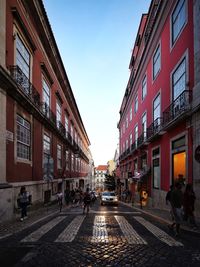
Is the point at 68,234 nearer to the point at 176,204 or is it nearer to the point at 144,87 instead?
the point at 176,204

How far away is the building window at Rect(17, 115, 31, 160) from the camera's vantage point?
17062 millimetres

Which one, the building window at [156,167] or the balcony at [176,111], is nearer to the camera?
the balcony at [176,111]

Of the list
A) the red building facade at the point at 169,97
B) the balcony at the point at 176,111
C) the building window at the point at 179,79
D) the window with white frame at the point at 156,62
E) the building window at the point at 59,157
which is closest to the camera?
the balcony at the point at 176,111

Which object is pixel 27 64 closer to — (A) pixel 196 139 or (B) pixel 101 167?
(A) pixel 196 139

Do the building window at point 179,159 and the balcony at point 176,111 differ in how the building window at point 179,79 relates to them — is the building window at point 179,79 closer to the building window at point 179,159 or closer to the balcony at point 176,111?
the balcony at point 176,111

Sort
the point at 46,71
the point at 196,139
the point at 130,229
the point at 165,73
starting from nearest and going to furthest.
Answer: the point at 130,229 < the point at 196,139 < the point at 165,73 < the point at 46,71

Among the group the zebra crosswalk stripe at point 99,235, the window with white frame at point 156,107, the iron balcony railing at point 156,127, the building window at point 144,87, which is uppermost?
the building window at point 144,87

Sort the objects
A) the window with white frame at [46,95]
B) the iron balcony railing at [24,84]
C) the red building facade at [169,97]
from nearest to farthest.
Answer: the iron balcony railing at [24,84], the red building facade at [169,97], the window with white frame at [46,95]

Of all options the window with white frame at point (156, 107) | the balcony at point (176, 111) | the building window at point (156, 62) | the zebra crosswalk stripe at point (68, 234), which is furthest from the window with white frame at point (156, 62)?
the zebra crosswalk stripe at point (68, 234)

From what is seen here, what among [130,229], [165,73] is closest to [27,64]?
[165,73]

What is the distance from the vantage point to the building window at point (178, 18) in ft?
59.6

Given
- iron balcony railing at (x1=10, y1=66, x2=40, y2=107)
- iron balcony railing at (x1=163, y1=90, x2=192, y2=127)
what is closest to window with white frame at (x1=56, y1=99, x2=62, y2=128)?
iron balcony railing at (x1=10, y1=66, x2=40, y2=107)

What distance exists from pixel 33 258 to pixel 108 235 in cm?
345

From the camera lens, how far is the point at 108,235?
9.72 metres
